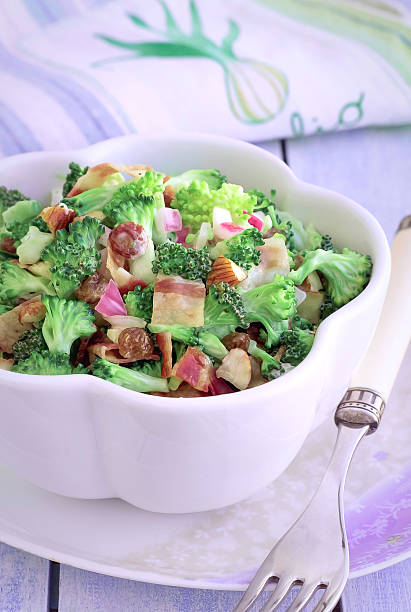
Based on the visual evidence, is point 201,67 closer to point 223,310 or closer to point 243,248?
point 243,248

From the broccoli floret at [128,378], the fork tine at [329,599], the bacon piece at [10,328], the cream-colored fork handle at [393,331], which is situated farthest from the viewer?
the cream-colored fork handle at [393,331]

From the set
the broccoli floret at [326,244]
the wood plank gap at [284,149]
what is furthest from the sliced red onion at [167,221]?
the wood plank gap at [284,149]

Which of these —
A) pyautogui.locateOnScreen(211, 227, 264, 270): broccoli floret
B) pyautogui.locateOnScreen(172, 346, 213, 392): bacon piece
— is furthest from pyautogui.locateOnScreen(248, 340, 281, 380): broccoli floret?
pyautogui.locateOnScreen(211, 227, 264, 270): broccoli floret

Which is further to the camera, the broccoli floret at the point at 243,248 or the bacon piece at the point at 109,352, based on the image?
the broccoli floret at the point at 243,248

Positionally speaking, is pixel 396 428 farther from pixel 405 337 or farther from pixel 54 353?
pixel 54 353

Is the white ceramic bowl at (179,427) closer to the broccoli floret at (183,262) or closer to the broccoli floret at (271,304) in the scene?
the broccoli floret at (271,304)

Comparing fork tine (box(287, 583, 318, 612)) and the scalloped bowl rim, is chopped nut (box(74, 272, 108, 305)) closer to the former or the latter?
the scalloped bowl rim

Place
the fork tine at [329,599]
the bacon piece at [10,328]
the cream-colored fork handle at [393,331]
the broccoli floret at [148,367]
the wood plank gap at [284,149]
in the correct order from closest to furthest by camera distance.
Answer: the fork tine at [329,599] → the broccoli floret at [148,367] → the bacon piece at [10,328] → the cream-colored fork handle at [393,331] → the wood plank gap at [284,149]
